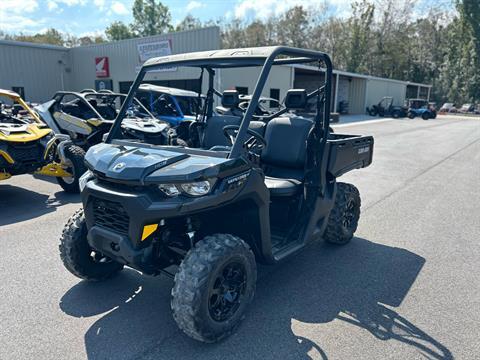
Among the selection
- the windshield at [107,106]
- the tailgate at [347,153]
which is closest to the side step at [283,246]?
the tailgate at [347,153]

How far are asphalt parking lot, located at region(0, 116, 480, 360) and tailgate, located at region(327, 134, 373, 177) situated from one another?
3.17 ft

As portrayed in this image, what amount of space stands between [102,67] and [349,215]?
24147 millimetres

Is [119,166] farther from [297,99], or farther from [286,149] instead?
[286,149]

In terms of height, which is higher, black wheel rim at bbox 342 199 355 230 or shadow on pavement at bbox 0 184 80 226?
black wheel rim at bbox 342 199 355 230

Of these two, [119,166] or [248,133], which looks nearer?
[119,166]

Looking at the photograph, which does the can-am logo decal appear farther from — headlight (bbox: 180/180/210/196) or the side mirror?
the side mirror

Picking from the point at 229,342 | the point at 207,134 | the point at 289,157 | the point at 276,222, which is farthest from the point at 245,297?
the point at 207,134

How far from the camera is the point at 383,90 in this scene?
3912cm

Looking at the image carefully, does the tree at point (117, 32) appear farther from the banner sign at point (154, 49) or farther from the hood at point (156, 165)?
the hood at point (156, 165)

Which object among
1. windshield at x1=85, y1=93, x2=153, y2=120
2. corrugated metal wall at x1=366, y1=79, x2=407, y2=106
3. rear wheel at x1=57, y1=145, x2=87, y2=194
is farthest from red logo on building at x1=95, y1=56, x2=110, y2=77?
corrugated metal wall at x1=366, y1=79, x2=407, y2=106

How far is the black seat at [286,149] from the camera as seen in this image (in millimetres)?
3979

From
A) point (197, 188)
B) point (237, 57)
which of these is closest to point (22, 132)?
point (237, 57)

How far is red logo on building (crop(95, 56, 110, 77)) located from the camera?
985 inches

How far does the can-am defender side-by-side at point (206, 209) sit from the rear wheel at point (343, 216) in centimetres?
49
